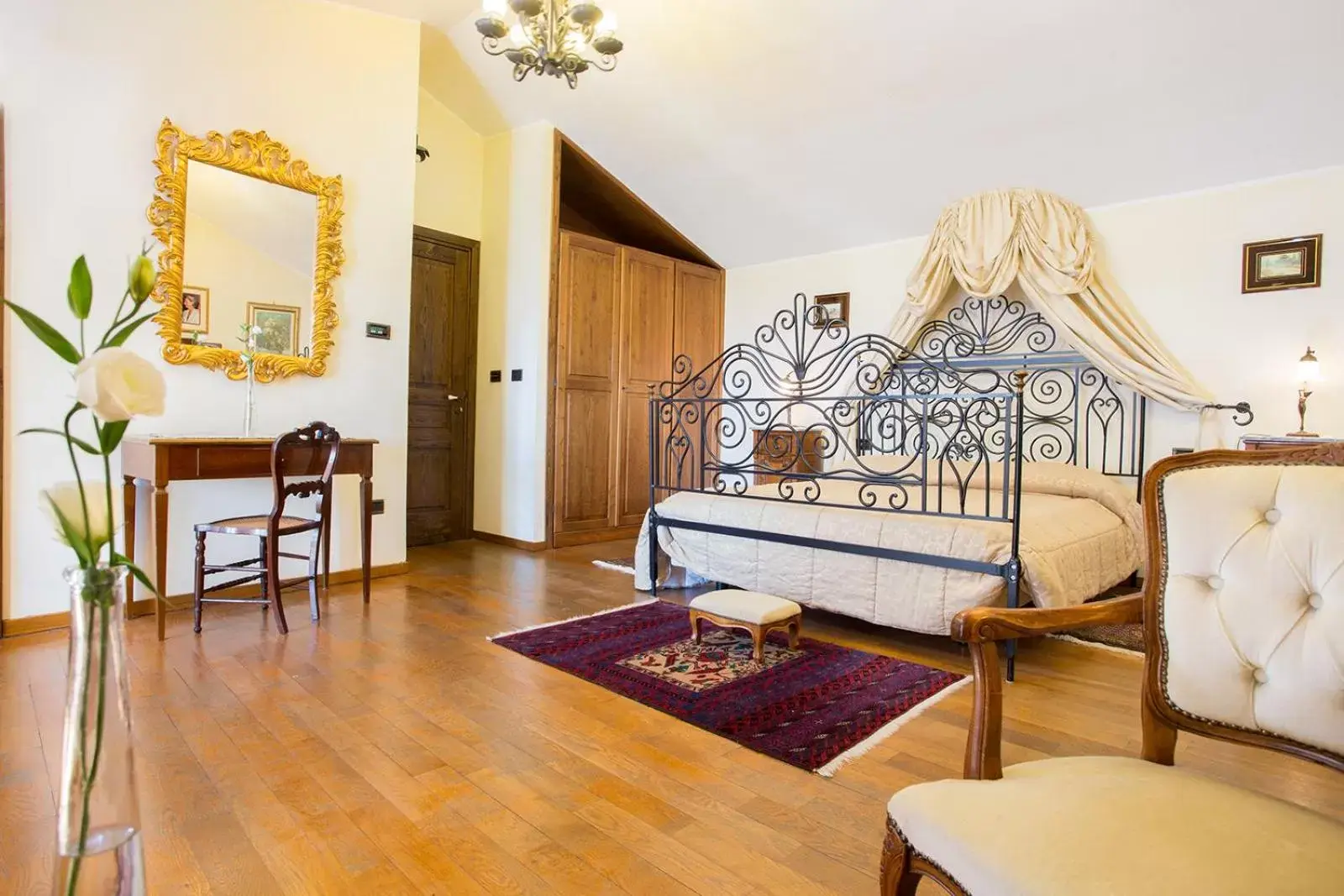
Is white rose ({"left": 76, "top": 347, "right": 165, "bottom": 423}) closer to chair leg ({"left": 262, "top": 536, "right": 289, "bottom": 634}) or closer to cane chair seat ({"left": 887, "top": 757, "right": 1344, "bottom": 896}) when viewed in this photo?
cane chair seat ({"left": 887, "top": 757, "right": 1344, "bottom": 896})

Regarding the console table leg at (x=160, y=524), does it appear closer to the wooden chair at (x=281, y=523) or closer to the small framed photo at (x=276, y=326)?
the wooden chair at (x=281, y=523)

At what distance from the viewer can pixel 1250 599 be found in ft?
3.78

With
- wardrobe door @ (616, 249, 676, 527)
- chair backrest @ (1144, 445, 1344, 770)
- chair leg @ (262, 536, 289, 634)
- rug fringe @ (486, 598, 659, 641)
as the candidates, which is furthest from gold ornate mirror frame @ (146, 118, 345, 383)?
chair backrest @ (1144, 445, 1344, 770)

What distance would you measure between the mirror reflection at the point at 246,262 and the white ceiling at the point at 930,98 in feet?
4.34

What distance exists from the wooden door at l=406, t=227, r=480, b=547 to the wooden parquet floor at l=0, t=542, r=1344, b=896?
7.66 feet

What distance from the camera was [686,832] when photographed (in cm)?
165

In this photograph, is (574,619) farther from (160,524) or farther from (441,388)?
(441,388)

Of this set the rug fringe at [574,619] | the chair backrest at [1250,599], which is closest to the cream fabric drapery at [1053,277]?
the rug fringe at [574,619]

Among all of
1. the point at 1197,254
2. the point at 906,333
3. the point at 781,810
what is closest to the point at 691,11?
the point at 906,333

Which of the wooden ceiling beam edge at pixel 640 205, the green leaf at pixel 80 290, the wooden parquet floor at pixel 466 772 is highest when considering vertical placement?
the wooden ceiling beam edge at pixel 640 205

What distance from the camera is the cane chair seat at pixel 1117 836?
32.8 inches

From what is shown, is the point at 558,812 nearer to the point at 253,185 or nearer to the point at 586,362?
the point at 253,185

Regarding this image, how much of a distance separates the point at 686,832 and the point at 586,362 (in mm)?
4214

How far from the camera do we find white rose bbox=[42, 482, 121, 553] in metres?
0.63
